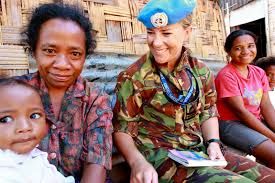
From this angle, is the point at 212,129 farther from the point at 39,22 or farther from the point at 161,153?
the point at 39,22

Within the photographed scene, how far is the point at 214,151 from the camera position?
1.91 metres

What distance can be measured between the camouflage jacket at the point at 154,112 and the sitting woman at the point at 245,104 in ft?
2.01

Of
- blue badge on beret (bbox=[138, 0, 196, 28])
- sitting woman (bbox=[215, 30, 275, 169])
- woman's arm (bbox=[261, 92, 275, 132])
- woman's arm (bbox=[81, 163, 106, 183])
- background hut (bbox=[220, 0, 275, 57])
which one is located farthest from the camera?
background hut (bbox=[220, 0, 275, 57])

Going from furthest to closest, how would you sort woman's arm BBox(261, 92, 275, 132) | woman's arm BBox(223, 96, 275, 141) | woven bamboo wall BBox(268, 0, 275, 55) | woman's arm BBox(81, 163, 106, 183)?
woven bamboo wall BBox(268, 0, 275, 55) < woman's arm BBox(261, 92, 275, 132) < woman's arm BBox(223, 96, 275, 141) < woman's arm BBox(81, 163, 106, 183)

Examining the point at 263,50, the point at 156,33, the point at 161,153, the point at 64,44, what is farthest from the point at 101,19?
the point at 263,50

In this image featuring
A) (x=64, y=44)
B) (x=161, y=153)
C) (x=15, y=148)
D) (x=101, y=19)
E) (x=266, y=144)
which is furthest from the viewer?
(x=101, y=19)

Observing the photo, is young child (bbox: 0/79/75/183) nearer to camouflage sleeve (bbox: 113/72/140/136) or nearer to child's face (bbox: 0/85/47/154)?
child's face (bbox: 0/85/47/154)

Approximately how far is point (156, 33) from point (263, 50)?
8.50 meters

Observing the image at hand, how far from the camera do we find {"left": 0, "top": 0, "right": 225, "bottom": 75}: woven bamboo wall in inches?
82.9

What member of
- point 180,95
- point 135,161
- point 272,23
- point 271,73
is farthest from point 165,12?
point 272,23

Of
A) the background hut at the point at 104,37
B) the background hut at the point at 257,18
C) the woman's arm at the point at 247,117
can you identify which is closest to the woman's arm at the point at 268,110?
the woman's arm at the point at 247,117

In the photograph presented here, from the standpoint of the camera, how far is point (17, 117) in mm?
1374

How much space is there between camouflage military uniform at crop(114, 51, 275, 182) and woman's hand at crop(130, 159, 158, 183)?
175mm

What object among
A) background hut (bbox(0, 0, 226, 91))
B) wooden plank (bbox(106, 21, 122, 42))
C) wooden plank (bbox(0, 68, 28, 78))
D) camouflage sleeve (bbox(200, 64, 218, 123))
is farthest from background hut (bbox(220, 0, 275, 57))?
wooden plank (bbox(0, 68, 28, 78))
